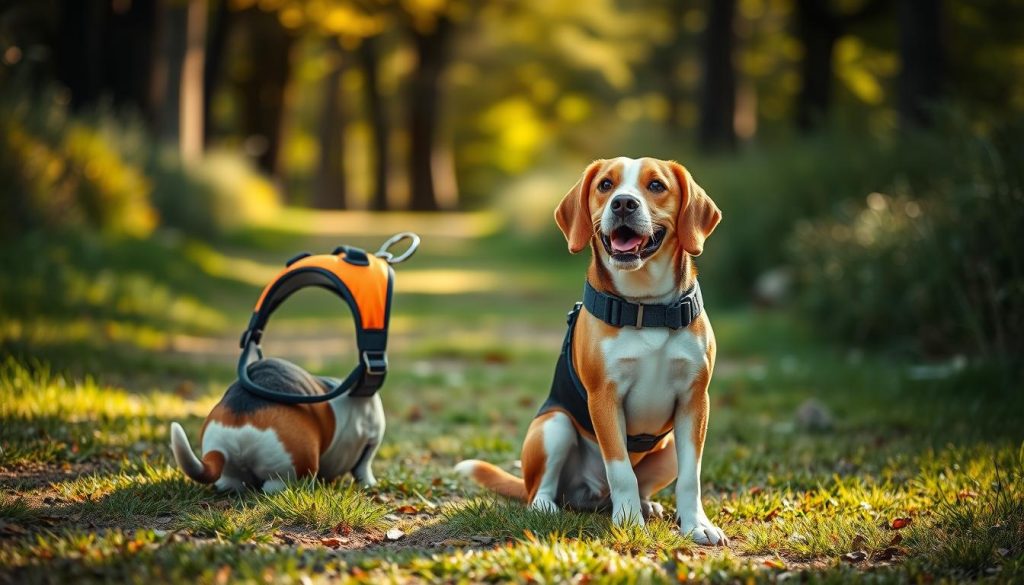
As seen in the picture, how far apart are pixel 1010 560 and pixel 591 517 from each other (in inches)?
61.9

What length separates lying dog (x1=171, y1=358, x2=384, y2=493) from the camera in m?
4.63

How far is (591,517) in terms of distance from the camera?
4441 millimetres

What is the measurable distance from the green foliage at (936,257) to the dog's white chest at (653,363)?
3682 mm

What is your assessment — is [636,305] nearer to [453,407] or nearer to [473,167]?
[453,407]

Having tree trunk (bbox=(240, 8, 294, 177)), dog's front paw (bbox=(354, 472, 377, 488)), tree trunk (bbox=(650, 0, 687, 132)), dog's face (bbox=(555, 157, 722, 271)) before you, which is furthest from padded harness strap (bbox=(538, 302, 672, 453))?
tree trunk (bbox=(240, 8, 294, 177))

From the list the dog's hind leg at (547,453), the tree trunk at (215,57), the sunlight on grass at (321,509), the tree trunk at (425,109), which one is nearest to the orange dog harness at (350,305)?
the sunlight on grass at (321,509)

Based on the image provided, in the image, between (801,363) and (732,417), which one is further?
(801,363)

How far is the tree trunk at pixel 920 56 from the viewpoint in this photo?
13258 mm

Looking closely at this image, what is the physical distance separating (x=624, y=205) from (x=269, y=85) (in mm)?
34733

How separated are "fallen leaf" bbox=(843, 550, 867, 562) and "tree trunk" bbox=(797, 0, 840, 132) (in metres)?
18.9

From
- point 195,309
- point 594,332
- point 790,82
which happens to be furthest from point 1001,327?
point 790,82

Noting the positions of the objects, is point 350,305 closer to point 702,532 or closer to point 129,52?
point 702,532

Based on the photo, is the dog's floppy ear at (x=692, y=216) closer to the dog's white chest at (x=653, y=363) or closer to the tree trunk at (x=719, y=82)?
the dog's white chest at (x=653, y=363)

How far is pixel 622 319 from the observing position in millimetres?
4305
